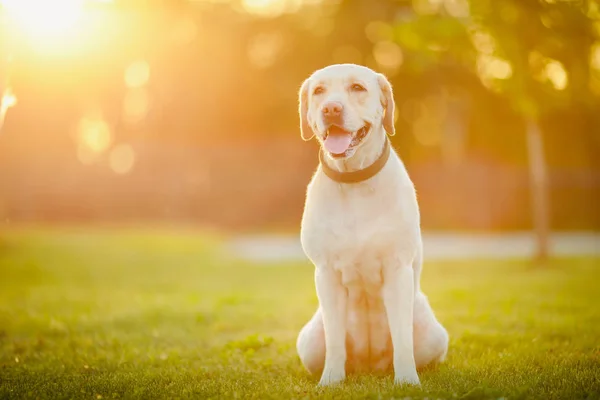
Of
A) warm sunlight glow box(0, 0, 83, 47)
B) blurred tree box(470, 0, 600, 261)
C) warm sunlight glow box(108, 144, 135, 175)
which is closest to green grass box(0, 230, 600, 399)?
blurred tree box(470, 0, 600, 261)

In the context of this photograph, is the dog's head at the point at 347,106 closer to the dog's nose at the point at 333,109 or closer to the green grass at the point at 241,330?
the dog's nose at the point at 333,109

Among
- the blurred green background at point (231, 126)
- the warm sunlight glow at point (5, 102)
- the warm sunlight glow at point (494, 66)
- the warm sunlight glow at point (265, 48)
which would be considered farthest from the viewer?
the warm sunlight glow at point (265, 48)

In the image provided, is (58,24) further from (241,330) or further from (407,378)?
(407,378)

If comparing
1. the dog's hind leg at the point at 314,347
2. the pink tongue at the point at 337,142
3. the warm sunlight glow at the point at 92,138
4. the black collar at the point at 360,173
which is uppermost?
the warm sunlight glow at the point at 92,138

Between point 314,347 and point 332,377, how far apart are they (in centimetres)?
27

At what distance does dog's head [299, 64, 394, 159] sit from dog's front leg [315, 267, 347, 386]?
787mm

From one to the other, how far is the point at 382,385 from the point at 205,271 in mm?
8637

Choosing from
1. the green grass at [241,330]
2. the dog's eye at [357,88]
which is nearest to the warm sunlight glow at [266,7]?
the green grass at [241,330]

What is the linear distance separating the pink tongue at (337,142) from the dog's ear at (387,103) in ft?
1.29

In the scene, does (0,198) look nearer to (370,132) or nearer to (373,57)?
(373,57)

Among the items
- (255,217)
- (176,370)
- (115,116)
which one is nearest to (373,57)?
(255,217)

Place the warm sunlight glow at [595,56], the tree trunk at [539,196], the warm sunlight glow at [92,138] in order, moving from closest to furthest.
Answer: the warm sunlight glow at [595,56] → the tree trunk at [539,196] → the warm sunlight glow at [92,138]

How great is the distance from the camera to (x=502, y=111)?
859 inches

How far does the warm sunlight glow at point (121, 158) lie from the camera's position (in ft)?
84.0
